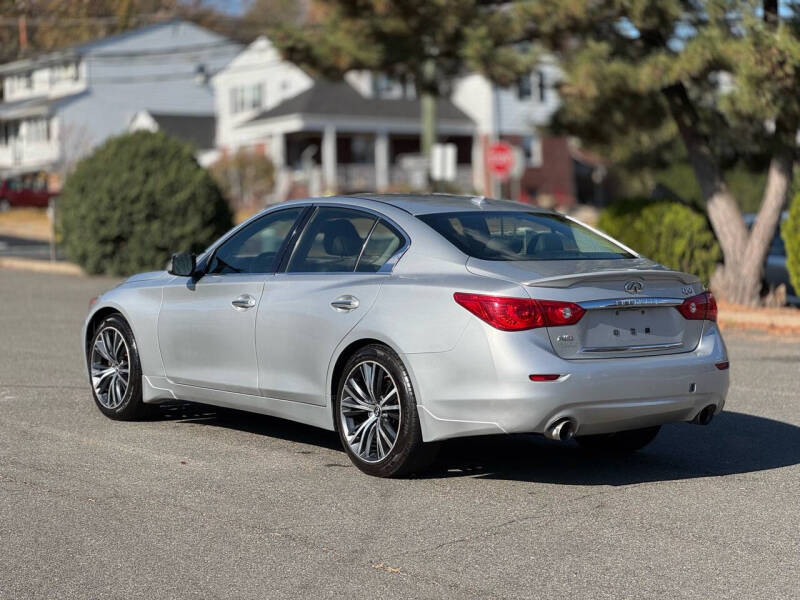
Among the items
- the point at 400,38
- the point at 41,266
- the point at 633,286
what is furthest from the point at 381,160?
the point at 633,286

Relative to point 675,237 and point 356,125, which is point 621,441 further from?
point 356,125

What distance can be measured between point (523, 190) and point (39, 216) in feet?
75.9

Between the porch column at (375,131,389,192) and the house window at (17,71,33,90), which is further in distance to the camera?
the house window at (17,71,33,90)

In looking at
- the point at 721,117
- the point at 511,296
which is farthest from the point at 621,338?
the point at 721,117

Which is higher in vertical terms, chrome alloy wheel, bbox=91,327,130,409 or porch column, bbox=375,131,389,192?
porch column, bbox=375,131,389,192

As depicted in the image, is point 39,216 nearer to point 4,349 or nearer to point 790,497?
point 4,349

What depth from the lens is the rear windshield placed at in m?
7.49

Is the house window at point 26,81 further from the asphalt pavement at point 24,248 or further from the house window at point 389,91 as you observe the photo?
the asphalt pavement at point 24,248

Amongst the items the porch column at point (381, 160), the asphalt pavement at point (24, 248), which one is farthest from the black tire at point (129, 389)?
the porch column at point (381, 160)

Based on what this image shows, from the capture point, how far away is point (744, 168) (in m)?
20.1

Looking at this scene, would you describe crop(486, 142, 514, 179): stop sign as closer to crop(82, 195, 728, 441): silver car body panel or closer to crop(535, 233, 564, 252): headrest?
crop(82, 195, 728, 441): silver car body panel

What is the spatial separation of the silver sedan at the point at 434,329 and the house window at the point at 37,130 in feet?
211

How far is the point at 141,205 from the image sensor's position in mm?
25953

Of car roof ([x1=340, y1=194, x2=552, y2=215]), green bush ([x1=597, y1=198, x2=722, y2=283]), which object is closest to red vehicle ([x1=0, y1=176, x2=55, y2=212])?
green bush ([x1=597, y1=198, x2=722, y2=283])
